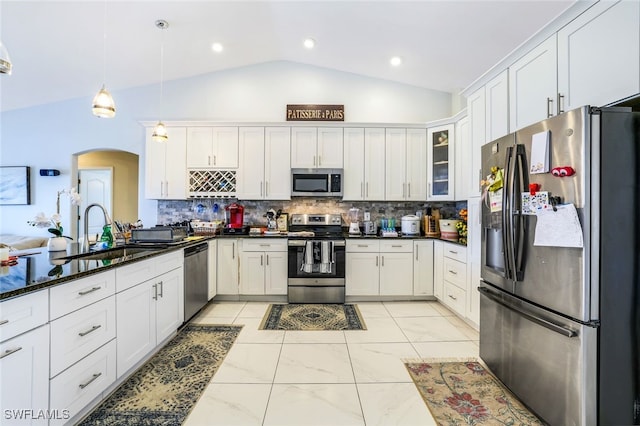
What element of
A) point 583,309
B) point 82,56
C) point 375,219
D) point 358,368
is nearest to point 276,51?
point 82,56

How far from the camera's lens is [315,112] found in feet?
14.6

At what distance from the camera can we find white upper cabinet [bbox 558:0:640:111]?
5.23ft

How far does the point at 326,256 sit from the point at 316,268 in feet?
0.72

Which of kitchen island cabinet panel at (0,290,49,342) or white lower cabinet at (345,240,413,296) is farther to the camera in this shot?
white lower cabinet at (345,240,413,296)

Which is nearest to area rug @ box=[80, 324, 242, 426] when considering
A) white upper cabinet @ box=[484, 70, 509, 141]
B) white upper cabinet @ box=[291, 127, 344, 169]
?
white upper cabinet @ box=[291, 127, 344, 169]

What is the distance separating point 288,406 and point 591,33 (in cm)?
296

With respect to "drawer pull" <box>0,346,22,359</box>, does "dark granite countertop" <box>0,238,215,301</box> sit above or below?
above

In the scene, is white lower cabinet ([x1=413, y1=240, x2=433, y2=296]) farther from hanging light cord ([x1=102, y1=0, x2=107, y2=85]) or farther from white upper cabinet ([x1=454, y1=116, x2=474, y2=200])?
hanging light cord ([x1=102, y1=0, x2=107, y2=85])

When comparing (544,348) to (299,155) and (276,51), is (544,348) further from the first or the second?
(276,51)

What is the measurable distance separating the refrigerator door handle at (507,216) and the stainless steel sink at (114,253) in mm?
2609

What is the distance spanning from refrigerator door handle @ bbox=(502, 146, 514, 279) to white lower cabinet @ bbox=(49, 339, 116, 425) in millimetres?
2613

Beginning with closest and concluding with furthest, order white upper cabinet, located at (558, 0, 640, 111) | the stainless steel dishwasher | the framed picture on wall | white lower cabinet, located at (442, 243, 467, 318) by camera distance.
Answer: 1. white upper cabinet, located at (558, 0, 640, 111)
2. the stainless steel dishwasher
3. white lower cabinet, located at (442, 243, 467, 318)
4. the framed picture on wall

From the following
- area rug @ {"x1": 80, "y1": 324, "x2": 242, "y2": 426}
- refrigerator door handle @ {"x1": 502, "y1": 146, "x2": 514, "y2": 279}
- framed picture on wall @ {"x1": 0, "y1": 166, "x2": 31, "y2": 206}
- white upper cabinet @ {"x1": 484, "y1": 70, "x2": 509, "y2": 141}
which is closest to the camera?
area rug @ {"x1": 80, "y1": 324, "x2": 242, "y2": 426}

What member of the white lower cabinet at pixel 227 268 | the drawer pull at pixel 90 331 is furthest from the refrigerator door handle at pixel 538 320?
the white lower cabinet at pixel 227 268
